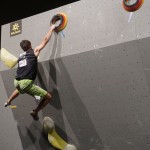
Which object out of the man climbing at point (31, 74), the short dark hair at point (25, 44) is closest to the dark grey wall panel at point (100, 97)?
the man climbing at point (31, 74)

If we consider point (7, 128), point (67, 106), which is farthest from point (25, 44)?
point (7, 128)

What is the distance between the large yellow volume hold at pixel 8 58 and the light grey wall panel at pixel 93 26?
11.1 inches

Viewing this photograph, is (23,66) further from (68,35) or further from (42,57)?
(68,35)

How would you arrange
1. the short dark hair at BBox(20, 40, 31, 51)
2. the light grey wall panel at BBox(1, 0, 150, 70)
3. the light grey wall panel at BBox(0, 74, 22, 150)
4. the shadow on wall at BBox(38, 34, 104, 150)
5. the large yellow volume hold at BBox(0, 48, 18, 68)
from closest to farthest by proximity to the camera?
1. the light grey wall panel at BBox(1, 0, 150, 70)
2. the shadow on wall at BBox(38, 34, 104, 150)
3. the short dark hair at BBox(20, 40, 31, 51)
4. the large yellow volume hold at BBox(0, 48, 18, 68)
5. the light grey wall panel at BBox(0, 74, 22, 150)

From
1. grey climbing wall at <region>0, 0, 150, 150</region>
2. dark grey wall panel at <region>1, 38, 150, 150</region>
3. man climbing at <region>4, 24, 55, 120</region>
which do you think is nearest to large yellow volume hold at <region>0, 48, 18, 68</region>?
grey climbing wall at <region>0, 0, 150, 150</region>

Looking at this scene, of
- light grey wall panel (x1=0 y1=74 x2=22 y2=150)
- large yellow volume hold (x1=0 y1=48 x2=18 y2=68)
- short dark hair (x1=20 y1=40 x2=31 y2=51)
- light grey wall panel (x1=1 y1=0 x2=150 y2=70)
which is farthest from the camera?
light grey wall panel (x1=0 y1=74 x2=22 y2=150)

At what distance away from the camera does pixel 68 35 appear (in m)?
2.88

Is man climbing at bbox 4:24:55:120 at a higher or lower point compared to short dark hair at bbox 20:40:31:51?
lower

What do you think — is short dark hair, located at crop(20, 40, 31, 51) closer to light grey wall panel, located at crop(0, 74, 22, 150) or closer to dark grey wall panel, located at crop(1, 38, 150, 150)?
dark grey wall panel, located at crop(1, 38, 150, 150)

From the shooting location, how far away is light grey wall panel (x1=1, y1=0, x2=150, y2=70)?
247cm

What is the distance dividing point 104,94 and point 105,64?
27 cm

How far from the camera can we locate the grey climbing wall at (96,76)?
8.23ft

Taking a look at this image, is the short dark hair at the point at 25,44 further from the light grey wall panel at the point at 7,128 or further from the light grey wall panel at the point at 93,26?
the light grey wall panel at the point at 7,128

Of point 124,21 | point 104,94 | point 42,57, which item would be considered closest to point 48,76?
point 42,57
